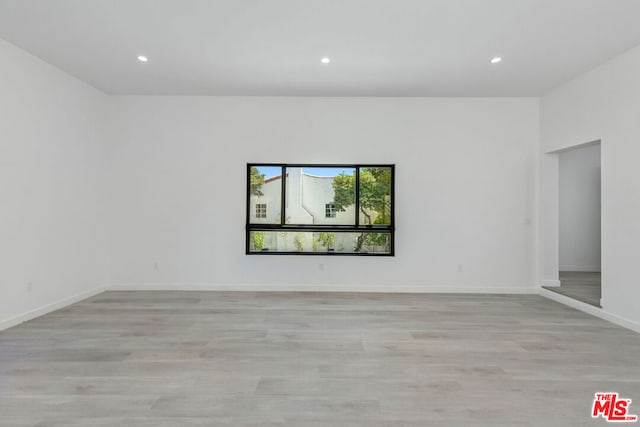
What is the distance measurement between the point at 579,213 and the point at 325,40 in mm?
7194

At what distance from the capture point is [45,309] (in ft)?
14.4

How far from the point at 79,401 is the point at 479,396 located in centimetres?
292

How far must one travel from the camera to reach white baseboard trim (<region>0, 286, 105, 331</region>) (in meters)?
3.89

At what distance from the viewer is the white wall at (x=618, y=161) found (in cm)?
396

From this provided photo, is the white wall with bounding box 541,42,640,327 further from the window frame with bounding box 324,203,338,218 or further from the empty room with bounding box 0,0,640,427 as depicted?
the window frame with bounding box 324,203,338,218

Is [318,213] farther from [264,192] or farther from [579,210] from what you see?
[579,210]

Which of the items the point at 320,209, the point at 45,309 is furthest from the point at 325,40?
the point at 45,309

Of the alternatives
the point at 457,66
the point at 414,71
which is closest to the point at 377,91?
the point at 414,71

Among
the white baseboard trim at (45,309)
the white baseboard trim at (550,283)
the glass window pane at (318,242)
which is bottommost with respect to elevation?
the white baseboard trim at (45,309)

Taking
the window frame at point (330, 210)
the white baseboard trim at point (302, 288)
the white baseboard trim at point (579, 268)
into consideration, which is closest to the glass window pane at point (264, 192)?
the window frame at point (330, 210)

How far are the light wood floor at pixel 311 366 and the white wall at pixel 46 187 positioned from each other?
461 mm

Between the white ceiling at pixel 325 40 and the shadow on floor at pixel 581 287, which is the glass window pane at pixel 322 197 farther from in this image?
the shadow on floor at pixel 581 287

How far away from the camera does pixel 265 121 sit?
18.9ft

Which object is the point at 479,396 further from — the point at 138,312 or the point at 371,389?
the point at 138,312
